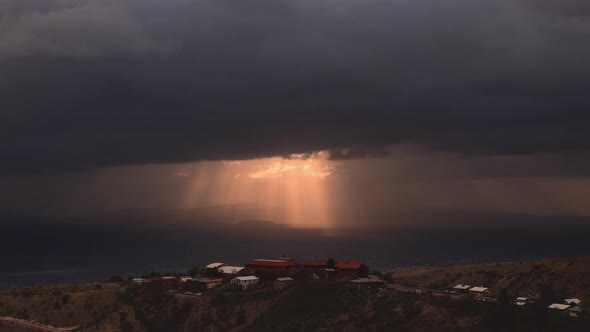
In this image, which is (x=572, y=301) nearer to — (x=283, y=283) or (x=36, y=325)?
(x=283, y=283)

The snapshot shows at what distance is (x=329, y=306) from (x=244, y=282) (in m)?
20.5

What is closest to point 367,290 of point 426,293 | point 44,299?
point 426,293

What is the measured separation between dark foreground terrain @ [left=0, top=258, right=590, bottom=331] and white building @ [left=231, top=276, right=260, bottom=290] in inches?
62.5

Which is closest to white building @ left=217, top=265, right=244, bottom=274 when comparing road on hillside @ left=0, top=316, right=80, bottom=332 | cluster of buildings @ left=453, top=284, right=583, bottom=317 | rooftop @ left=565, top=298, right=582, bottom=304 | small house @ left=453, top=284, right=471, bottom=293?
road on hillside @ left=0, top=316, right=80, bottom=332

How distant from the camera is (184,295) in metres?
91.3

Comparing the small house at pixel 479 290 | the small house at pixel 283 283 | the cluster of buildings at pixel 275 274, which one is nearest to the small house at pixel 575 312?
the small house at pixel 479 290

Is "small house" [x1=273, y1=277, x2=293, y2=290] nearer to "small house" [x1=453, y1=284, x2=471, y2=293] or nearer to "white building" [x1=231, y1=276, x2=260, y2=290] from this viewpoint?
"white building" [x1=231, y1=276, x2=260, y2=290]

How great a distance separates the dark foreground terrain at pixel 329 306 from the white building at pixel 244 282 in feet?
5.21

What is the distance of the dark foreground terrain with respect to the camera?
221ft

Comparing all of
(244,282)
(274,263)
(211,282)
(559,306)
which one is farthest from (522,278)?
(211,282)

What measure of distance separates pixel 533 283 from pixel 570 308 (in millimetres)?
18851

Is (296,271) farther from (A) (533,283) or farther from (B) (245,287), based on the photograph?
(A) (533,283)

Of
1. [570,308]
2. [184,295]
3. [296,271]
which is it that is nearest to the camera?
[570,308]

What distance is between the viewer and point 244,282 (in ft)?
309
